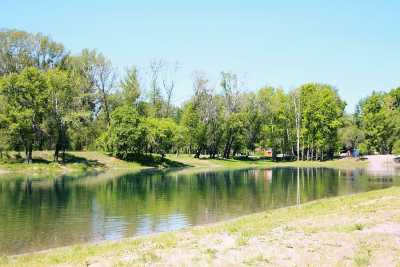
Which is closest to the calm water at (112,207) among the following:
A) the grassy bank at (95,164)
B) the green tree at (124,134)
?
the grassy bank at (95,164)

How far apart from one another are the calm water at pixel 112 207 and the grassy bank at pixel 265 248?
432 centimetres

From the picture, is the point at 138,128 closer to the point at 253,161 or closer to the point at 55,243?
the point at 253,161

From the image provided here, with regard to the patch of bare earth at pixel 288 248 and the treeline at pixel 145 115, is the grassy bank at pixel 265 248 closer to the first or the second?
A: the patch of bare earth at pixel 288 248

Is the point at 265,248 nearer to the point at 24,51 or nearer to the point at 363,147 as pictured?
the point at 24,51

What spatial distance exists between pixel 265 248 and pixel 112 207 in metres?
19.8

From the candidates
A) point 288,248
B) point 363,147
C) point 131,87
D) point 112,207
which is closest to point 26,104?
point 131,87

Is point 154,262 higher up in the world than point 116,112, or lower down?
lower down

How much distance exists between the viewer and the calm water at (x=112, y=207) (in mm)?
23719

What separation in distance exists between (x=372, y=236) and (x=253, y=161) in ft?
318

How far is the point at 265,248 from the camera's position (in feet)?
52.1

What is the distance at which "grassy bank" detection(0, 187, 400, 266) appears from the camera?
1438 centimetres

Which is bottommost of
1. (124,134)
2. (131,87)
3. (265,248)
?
(265,248)

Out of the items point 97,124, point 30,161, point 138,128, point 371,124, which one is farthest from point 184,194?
point 371,124

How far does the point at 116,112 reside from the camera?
8694 centimetres
